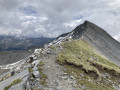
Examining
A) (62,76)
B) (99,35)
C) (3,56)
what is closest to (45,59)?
(62,76)

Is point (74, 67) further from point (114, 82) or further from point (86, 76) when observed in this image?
point (114, 82)

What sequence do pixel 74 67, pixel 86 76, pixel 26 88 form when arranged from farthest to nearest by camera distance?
pixel 74 67
pixel 86 76
pixel 26 88

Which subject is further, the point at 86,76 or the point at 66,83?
the point at 86,76

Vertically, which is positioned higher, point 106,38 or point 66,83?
point 106,38

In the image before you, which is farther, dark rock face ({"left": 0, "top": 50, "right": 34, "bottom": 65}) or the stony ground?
dark rock face ({"left": 0, "top": 50, "right": 34, "bottom": 65})

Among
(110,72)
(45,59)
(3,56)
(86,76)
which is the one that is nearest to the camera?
(86,76)

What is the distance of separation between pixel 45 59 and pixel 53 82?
319 inches

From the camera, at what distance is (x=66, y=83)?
19.3m

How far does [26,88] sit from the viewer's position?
59.6 ft

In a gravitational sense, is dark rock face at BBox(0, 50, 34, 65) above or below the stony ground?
below

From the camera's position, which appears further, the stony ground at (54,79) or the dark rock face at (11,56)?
the dark rock face at (11,56)

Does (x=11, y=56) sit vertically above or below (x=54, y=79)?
below

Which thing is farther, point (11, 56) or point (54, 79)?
point (11, 56)

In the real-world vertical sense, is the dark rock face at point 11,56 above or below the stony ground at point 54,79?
below
